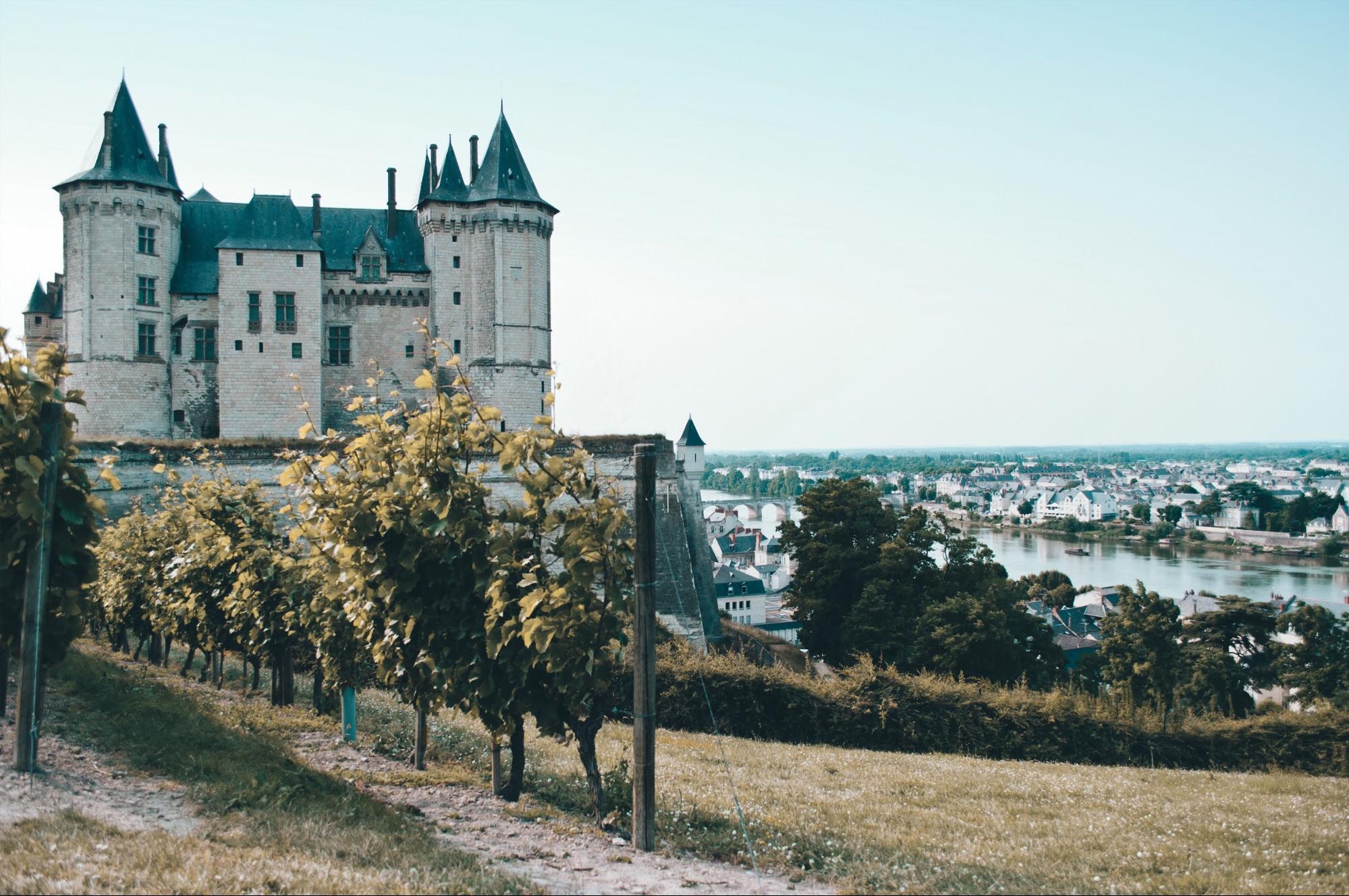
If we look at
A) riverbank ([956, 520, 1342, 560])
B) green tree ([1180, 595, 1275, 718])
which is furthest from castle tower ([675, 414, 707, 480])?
riverbank ([956, 520, 1342, 560])

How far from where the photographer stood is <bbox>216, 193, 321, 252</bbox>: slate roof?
34438 mm

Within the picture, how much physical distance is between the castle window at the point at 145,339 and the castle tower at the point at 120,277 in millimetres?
23

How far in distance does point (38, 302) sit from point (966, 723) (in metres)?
37.1

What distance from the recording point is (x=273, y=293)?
34.7 m

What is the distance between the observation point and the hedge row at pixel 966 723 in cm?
1666

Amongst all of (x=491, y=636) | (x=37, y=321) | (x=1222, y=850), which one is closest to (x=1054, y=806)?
(x=1222, y=850)

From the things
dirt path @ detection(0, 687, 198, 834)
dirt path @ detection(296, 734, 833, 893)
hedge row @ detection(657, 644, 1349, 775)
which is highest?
dirt path @ detection(0, 687, 198, 834)

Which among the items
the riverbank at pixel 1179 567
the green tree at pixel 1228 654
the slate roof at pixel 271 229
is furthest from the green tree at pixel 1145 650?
the riverbank at pixel 1179 567

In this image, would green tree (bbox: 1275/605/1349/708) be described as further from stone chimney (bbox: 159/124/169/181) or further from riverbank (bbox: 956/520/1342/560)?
riverbank (bbox: 956/520/1342/560)

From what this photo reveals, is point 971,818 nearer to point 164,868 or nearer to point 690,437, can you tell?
point 164,868

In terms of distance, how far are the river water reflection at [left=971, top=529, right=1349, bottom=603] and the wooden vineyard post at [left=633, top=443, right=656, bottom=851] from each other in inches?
2293

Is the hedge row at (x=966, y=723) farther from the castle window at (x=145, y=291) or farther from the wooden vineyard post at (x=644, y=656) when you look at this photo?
the castle window at (x=145, y=291)

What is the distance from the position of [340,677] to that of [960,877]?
22.4ft

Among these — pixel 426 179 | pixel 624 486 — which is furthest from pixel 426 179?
pixel 624 486
